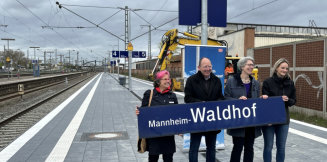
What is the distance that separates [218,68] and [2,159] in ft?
14.2

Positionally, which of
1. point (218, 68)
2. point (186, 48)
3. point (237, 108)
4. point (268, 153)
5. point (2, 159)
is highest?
point (186, 48)

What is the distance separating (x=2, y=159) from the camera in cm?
541

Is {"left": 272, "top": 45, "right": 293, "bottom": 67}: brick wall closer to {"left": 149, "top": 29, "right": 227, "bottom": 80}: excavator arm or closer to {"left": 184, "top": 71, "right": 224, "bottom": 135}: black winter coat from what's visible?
{"left": 149, "top": 29, "right": 227, "bottom": 80}: excavator arm

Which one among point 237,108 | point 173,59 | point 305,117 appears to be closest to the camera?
point 237,108

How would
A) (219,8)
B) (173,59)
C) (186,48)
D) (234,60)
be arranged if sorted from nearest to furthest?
(186,48) < (219,8) < (234,60) < (173,59)

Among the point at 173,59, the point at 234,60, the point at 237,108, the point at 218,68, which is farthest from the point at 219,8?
the point at 173,59

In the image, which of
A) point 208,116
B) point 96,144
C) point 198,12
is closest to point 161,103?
point 208,116

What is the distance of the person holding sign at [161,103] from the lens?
11.9ft

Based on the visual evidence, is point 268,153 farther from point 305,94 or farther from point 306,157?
point 305,94

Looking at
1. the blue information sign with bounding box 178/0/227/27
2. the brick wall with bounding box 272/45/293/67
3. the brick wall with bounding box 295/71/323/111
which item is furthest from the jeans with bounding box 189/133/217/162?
the brick wall with bounding box 272/45/293/67

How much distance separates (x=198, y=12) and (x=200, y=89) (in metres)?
2.50

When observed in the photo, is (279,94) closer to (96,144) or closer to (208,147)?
(208,147)

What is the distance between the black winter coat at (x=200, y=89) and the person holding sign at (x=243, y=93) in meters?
0.27

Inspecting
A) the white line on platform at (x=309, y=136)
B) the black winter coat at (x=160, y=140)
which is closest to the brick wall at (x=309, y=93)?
the white line on platform at (x=309, y=136)
